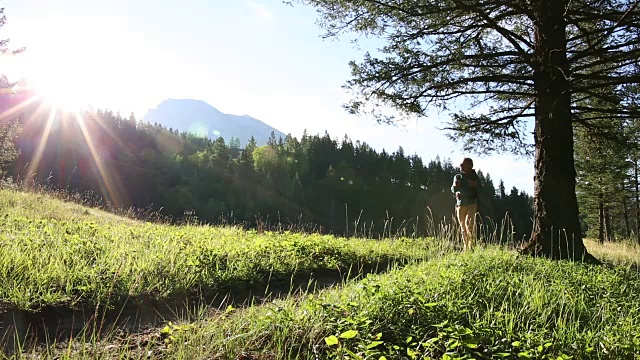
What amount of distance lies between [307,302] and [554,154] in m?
5.92

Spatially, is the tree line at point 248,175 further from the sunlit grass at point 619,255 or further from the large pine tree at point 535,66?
the large pine tree at point 535,66

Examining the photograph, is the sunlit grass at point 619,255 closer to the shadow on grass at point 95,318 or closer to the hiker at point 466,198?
the hiker at point 466,198

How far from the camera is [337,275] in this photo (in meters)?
5.46

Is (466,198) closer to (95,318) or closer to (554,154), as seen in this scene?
(554,154)

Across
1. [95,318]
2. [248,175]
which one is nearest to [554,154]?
[95,318]

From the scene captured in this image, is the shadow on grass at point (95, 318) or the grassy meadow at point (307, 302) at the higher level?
the grassy meadow at point (307, 302)

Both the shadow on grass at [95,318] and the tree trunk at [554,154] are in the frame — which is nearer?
the shadow on grass at [95,318]

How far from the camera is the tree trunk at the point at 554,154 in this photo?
264 inches

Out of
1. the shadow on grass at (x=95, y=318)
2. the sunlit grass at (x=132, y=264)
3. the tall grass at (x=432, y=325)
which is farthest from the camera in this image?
the sunlit grass at (x=132, y=264)

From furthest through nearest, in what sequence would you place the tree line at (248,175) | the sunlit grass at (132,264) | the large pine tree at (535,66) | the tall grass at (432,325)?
the tree line at (248,175) → the large pine tree at (535,66) → the sunlit grass at (132,264) → the tall grass at (432,325)

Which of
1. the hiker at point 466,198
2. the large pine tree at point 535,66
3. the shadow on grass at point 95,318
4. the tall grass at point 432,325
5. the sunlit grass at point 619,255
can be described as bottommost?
the sunlit grass at point 619,255

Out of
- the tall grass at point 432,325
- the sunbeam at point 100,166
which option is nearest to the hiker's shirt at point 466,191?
the tall grass at point 432,325

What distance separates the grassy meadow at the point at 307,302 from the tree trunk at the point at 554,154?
4.90ft

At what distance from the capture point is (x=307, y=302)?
2.82m
